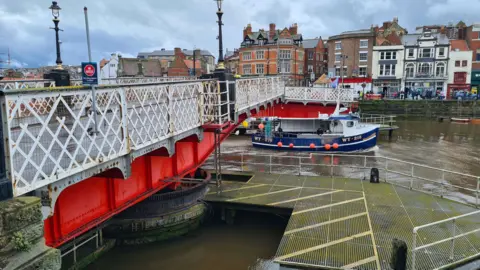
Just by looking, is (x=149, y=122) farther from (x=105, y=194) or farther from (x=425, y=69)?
(x=425, y=69)

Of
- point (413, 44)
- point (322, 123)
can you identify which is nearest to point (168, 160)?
point (322, 123)

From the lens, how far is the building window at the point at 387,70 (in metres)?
63.8

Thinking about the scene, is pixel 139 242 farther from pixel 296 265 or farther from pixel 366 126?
pixel 366 126

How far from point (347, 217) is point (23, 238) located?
10.1m

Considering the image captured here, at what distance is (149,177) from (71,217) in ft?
9.60

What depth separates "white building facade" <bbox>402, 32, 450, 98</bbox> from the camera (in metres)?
60.4

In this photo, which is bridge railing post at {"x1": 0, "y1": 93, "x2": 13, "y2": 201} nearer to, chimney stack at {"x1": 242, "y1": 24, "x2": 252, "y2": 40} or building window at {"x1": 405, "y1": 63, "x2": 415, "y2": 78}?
building window at {"x1": 405, "y1": 63, "x2": 415, "y2": 78}

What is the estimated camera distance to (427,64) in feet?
202

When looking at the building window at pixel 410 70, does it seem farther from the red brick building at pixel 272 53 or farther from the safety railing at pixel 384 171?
the safety railing at pixel 384 171

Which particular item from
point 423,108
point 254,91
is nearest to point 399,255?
point 254,91

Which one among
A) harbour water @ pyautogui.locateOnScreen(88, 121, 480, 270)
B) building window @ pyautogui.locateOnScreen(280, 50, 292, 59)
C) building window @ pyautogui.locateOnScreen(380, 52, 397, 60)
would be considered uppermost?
building window @ pyautogui.locateOnScreen(280, 50, 292, 59)

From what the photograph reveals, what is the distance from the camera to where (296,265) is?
9500 millimetres

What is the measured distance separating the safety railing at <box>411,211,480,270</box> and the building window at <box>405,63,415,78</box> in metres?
56.7

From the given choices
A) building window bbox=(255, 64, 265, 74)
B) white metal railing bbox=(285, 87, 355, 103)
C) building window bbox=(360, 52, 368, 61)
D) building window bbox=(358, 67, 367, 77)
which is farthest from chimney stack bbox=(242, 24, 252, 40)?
white metal railing bbox=(285, 87, 355, 103)
